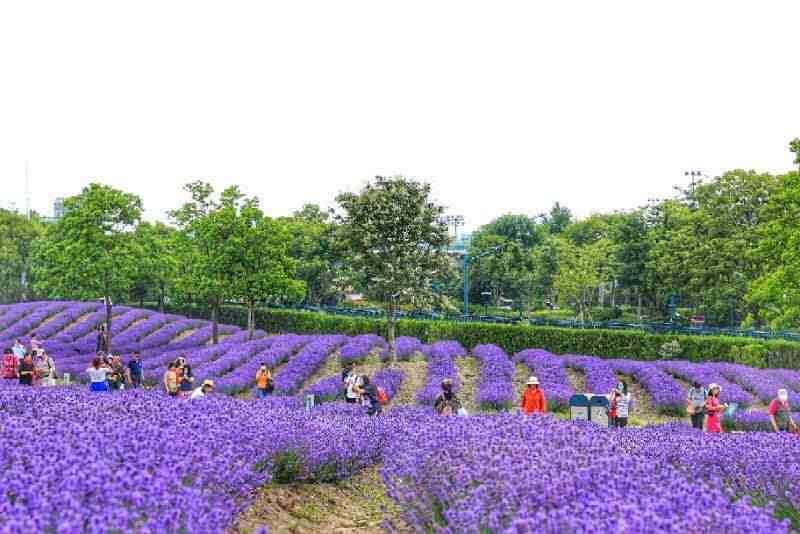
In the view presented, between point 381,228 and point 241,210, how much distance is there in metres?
14.1

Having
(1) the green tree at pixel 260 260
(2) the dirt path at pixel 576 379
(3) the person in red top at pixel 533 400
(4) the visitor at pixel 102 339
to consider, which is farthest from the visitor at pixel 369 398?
(1) the green tree at pixel 260 260

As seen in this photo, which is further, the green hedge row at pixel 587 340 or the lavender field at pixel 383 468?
the green hedge row at pixel 587 340

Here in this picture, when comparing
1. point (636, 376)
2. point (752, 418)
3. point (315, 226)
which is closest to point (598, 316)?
point (315, 226)

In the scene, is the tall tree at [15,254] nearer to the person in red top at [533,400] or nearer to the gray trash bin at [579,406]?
the gray trash bin at [579,406]

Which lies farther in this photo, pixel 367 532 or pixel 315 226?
pixel 315 226

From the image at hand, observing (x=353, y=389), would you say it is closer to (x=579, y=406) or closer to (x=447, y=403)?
(x=447, y=403)

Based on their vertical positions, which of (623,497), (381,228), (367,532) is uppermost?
(381,228)

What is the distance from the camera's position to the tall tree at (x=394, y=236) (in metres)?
27.8

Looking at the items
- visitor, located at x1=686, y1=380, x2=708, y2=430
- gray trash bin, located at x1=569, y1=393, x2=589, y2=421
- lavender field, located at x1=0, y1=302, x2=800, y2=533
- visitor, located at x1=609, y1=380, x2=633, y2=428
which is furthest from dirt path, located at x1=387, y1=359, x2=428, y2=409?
visitor, located at x1=686, y1=380, x2=708, y2=430

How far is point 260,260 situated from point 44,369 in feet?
63.2

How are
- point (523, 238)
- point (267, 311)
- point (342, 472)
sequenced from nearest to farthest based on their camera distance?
1. point (342, 472)
2. point (267, 311)
3. point (523, 238)

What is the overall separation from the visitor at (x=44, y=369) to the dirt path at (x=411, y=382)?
26.6 ft

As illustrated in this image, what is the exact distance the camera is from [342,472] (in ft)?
36.7

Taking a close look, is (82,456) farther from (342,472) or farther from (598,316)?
(598,316)
